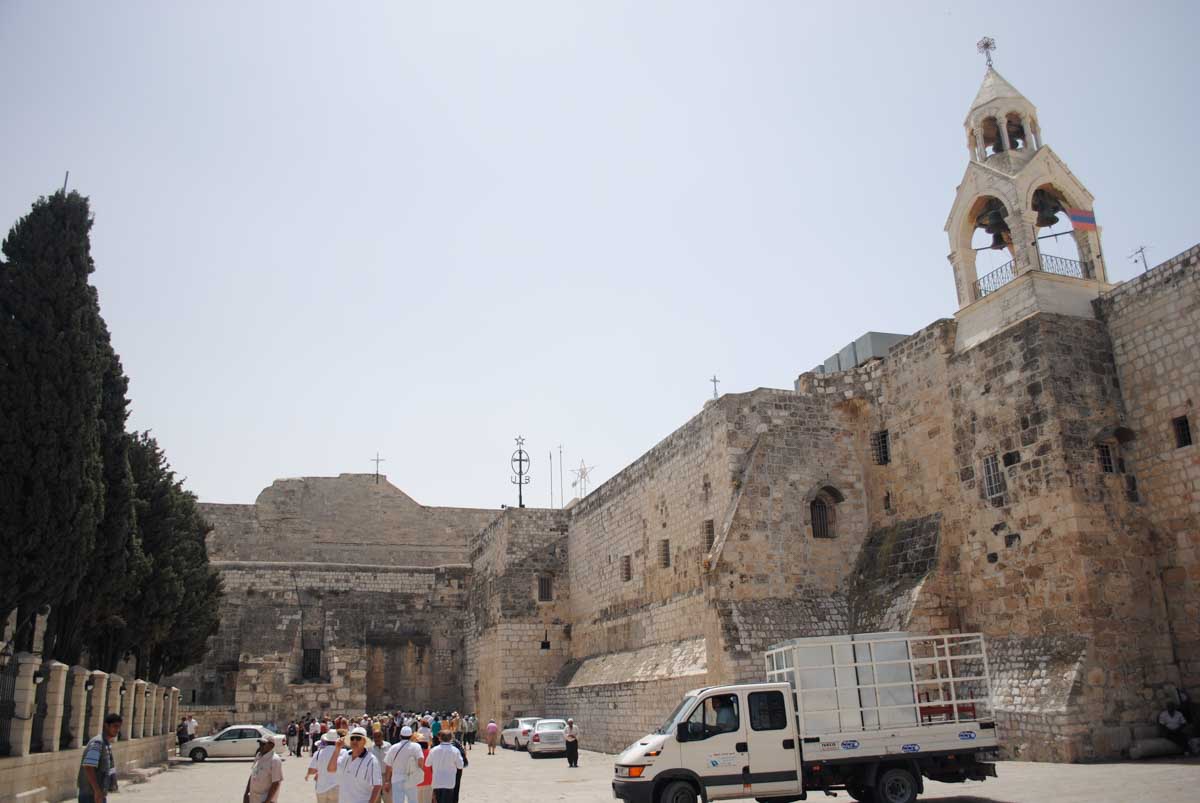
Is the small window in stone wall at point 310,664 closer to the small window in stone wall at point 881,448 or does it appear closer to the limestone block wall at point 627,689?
the limestone block wall at point 627,689

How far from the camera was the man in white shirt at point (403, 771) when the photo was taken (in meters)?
9.64

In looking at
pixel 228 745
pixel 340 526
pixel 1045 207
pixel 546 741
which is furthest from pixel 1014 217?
pixel 340 526

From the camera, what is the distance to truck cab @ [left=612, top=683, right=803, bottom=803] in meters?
10.3

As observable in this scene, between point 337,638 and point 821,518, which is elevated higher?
point 821,518

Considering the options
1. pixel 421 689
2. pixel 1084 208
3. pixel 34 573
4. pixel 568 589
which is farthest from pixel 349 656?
pixel 1084 208

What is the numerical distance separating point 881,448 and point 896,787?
31.3 ft

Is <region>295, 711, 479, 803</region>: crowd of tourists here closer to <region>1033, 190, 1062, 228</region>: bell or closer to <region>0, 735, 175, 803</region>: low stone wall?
<region>0, 735, 175, 803</region>: low stone wall

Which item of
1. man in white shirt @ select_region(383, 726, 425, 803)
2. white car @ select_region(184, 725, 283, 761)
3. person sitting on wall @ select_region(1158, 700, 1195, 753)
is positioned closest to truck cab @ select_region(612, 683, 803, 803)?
man in white shirt @ select_region(383, 726, 425, 803)

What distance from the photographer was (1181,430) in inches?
563

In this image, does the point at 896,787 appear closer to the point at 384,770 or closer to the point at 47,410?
the point at 384,770

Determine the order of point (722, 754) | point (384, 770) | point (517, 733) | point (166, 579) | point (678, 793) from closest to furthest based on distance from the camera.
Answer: point (384, 770), point (678, 793), point (722, 754), point (166, 579), point (517, 733)

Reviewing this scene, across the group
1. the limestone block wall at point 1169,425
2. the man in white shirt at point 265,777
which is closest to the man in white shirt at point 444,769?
the man in white shirt at point 265,777

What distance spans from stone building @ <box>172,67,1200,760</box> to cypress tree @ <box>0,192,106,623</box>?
1080 cm

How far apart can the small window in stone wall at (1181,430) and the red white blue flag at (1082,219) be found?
13.4ft
